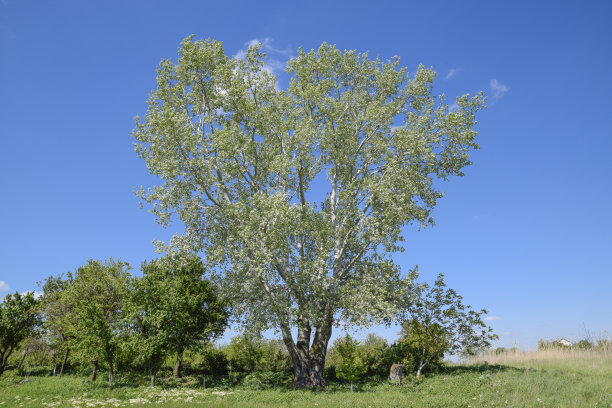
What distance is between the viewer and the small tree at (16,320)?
41375 mm

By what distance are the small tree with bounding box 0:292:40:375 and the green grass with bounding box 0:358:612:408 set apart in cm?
1809

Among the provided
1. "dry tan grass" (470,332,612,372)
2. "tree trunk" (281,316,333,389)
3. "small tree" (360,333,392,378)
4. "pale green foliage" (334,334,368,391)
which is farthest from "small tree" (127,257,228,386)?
"dry tan grass" (470,332,612,372)

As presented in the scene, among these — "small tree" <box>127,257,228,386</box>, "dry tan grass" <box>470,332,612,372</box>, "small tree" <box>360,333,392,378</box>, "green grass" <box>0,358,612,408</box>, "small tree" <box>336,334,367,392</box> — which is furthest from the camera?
"small tree" <box>360,333,392,378</box>

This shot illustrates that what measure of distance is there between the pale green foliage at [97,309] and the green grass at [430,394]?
2.86m

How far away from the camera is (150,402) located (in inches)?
789

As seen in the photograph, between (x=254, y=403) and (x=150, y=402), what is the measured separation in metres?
5.58

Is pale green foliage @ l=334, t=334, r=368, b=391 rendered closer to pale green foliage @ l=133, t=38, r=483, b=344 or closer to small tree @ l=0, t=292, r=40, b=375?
pale green foliage @ l=133, t=38, r=483, b=344

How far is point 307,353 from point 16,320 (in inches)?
1358

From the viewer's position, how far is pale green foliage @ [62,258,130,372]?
2830cm

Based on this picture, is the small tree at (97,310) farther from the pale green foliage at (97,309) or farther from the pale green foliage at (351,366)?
the pale green foliage at (351,366)

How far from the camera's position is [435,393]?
1977cm

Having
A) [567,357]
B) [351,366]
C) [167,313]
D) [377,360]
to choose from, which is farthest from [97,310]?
[567,357]

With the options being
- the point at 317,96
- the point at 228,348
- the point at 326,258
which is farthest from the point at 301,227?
the point at 228,348

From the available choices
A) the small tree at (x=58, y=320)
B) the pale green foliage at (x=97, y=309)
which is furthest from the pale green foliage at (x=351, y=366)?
the small tree at (x=58, y=320)
